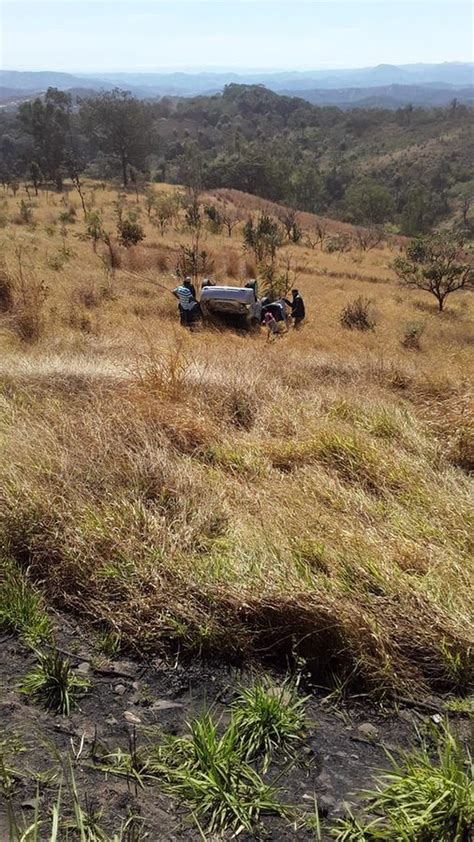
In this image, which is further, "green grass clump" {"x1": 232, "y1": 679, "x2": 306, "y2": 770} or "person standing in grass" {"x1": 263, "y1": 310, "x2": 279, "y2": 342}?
"person standing in grass" {"x1": 263, "y1": 310, "x2": 279, "y2": 342}

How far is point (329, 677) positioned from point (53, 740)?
44.3 inches

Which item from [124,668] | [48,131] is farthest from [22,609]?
[48,131]

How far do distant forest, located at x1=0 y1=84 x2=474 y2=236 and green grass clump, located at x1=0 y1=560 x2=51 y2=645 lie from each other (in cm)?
3335

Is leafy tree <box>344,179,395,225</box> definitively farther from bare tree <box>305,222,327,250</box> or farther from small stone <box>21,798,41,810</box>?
small stone <box>21,798,41,810</box>

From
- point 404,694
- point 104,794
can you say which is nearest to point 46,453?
point 104,794

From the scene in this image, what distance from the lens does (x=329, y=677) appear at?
7.38ft

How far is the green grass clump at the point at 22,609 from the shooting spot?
93.4 inches

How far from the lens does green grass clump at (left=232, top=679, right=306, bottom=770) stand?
190 centimetres

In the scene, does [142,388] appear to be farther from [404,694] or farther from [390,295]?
[390,295]

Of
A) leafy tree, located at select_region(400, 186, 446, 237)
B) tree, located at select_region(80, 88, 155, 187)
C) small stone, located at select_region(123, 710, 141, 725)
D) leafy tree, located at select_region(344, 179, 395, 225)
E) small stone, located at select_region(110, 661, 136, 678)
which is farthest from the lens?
leafy tree, located at select_region(344, 179, 395, 225)

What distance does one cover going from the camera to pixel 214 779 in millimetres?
1752

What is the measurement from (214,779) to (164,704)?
0.42m

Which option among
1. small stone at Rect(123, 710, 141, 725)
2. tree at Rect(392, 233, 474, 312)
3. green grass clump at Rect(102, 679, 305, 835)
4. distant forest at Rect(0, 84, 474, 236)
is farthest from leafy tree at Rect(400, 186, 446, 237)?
small stone at Rect(123, 710, 141, 725)

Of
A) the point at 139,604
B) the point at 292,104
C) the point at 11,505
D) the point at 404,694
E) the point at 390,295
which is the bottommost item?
the point at 390,295
